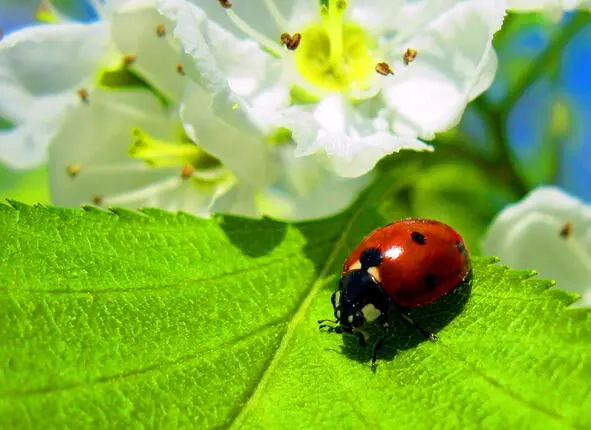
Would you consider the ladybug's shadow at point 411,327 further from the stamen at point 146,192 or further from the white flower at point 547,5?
the stamen at point 146,192

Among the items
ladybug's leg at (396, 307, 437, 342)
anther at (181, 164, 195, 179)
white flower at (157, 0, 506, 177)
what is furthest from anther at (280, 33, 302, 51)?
ladybug's leg at (396, 307, 437, 342)

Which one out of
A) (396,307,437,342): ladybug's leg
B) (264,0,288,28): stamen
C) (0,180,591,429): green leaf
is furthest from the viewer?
(264,0,288,28): stamen

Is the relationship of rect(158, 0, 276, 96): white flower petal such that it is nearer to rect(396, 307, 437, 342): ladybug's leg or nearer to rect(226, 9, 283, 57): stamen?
rect(226, 9, 283, 57): stamen

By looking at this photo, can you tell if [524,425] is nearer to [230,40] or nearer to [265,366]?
[265,366]

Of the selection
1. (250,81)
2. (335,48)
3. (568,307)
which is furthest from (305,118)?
(568,307)

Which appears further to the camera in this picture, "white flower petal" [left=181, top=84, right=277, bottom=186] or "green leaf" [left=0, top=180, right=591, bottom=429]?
"white flower petal" [left=181, top=84, right=277, bottom=186]

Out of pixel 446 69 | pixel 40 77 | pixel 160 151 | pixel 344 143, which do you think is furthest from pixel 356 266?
pixel 40 77

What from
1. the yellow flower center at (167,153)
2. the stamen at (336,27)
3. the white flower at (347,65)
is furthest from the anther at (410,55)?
the yellow flower center at (167,153)
